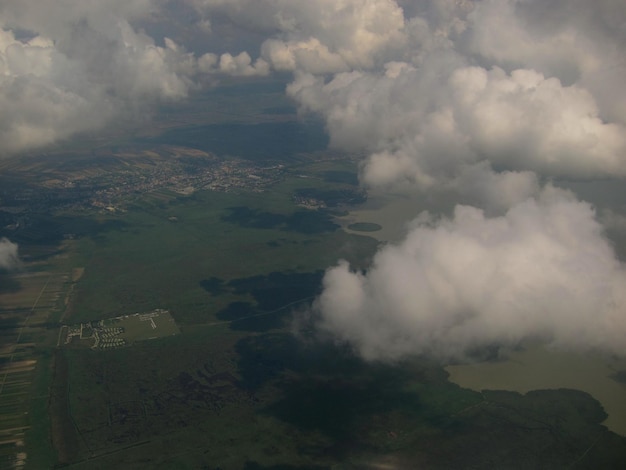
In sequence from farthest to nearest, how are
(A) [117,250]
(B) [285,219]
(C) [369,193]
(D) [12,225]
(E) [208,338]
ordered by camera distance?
(C) [369,193]
(B) [285,219]
(D) [12,225]
(A) [117,250]
(E) [208,338]

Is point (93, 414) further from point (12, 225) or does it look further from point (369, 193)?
point (369, 193)

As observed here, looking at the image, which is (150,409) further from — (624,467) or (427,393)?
(624,467)

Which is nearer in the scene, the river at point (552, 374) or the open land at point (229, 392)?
the open land at point (229, 392)

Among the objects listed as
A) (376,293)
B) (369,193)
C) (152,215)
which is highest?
(369,193)

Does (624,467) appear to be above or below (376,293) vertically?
below

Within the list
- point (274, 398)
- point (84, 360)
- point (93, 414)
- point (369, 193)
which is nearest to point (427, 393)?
point (274, 398)

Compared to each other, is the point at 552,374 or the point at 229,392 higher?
the point at 552,374

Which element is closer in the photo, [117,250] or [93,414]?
[93,414]

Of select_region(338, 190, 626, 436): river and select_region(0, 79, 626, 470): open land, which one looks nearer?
select_region(0, 79, 626, 470): open land

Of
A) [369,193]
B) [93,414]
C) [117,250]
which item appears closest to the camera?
[93,414]
